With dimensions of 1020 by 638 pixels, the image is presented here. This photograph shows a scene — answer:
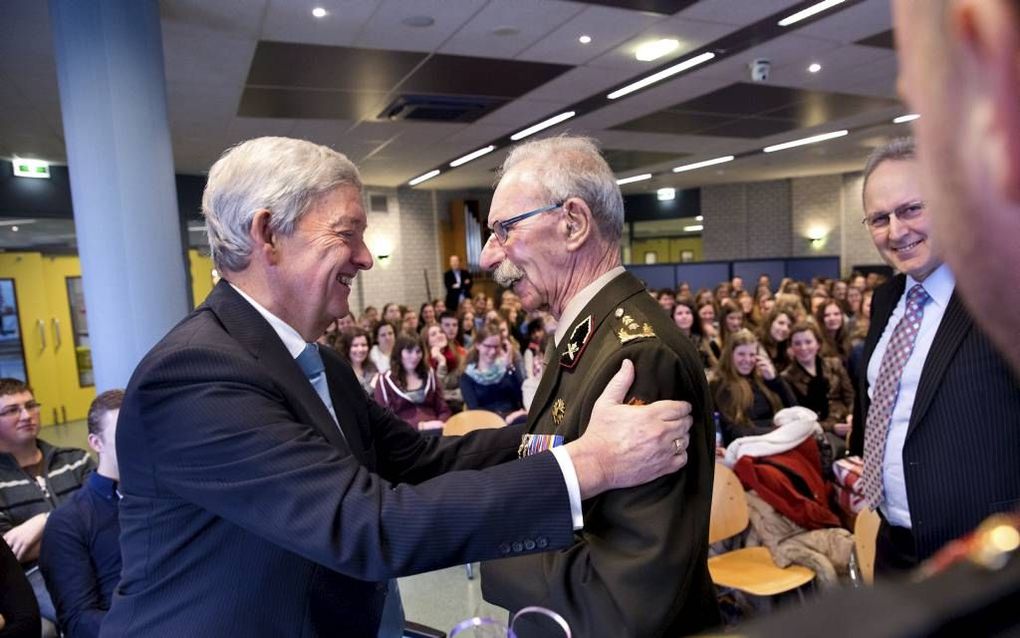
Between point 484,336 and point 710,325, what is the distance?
2.89m

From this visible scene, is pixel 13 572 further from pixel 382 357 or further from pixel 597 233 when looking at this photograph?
pixel 382 357

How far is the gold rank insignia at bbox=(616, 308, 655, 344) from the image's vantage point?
1136mm

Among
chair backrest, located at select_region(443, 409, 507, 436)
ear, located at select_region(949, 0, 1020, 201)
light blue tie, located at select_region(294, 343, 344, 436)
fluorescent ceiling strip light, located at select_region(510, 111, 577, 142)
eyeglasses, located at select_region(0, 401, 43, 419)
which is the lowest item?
chair backrest, located at select_region(443, 409, 507, 436)

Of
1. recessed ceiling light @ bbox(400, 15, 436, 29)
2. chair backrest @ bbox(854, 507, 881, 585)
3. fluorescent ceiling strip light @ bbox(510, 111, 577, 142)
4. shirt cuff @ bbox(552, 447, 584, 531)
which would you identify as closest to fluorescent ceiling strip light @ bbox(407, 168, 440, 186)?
fluorescent ceiling strip light @ bbox(510, 111, 577, 142)

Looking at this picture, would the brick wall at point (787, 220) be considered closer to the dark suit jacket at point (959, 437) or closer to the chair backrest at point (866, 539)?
the chair backrest at point (866, 539)

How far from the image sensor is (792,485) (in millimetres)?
3215

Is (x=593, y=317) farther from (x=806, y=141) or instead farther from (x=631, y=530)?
(x=806, y=141)

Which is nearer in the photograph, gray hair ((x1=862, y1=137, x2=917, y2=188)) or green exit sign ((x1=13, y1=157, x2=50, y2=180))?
gray hair ((x1=862, y1=137, x2=917, y2=188))

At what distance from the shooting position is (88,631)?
2.12 m

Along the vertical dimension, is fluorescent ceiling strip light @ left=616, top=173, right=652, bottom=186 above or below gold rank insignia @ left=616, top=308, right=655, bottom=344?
above

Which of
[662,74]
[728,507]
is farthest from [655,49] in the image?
[728,507]

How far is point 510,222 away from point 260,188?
0.50 meters

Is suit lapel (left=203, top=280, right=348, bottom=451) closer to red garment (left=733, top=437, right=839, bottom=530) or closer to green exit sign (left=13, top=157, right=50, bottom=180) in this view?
red garment (left=733, top=437, right=839, bottom=530)

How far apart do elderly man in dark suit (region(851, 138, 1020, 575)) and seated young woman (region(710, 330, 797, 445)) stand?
2.32 metres
